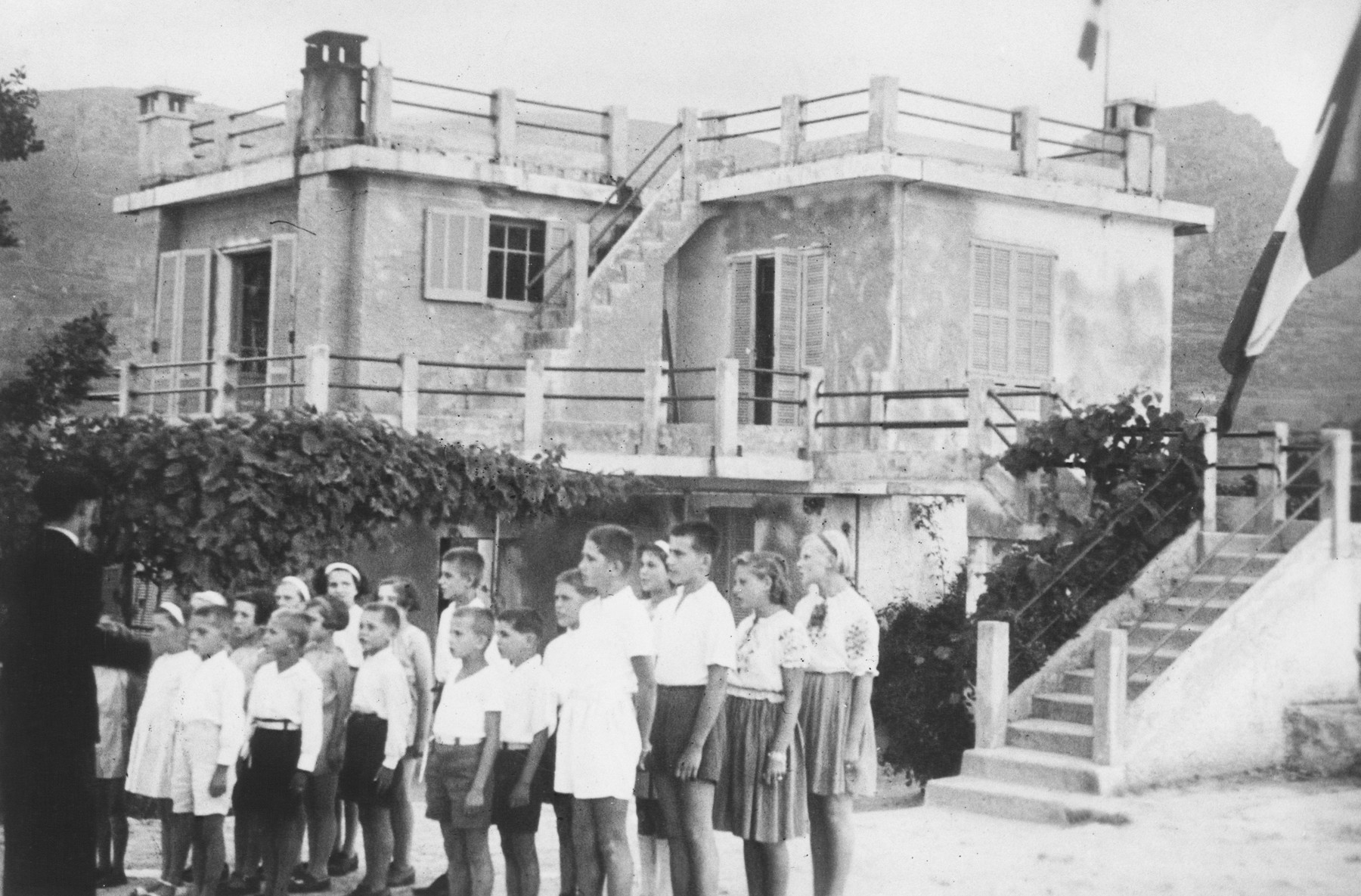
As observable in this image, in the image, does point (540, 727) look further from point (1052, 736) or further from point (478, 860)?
point (1052, 736)

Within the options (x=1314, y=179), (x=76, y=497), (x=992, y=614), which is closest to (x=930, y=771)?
(x=992, y=614)

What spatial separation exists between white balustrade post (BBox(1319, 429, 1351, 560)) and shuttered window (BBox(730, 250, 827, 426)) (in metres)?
6.21

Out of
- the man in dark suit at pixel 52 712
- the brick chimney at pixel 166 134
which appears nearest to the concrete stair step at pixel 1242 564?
the man in dark suit at pixel 52 712

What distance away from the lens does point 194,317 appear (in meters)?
19.4

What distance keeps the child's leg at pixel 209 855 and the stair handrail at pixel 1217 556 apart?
5.98 metres

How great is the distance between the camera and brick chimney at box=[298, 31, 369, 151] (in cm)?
1755

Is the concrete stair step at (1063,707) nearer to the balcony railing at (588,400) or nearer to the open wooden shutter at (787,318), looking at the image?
the balcony railing at (588,400)

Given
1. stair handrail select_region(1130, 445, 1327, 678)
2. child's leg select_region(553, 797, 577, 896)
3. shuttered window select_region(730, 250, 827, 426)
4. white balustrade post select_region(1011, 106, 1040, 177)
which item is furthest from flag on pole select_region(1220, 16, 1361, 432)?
white balustrade post select_region(1011, 106, 1040, 177)

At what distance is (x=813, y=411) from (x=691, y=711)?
9.07 m

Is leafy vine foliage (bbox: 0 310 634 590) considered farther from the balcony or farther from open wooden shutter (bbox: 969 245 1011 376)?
open wooden shutter (bbox: 969 245 1011 376)

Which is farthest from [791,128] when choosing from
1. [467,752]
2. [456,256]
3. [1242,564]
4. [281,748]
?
[467,752]

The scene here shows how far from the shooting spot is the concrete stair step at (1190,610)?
12.0m

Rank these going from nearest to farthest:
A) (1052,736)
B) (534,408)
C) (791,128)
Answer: (1052,736) → (534,408) → (791,128)

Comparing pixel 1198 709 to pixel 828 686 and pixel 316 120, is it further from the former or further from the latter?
pixel 316 120
